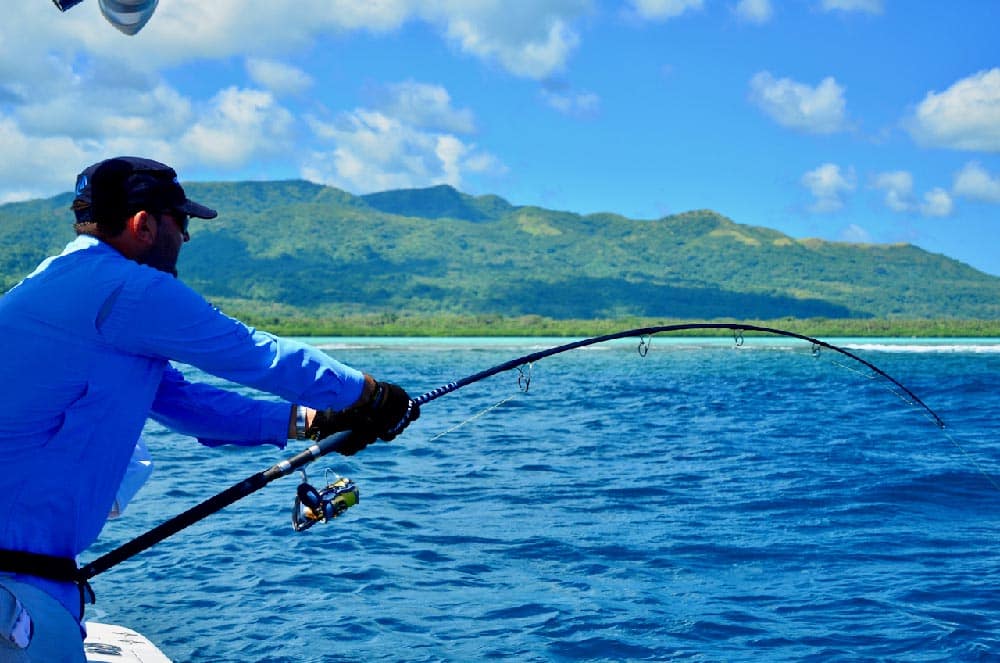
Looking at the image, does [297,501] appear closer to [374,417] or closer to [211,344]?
[374,417]

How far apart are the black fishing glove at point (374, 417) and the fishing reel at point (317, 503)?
56cm

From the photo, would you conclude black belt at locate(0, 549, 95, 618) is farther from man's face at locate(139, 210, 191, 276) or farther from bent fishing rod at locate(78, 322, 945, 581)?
man's face at locate(139, 210, 191, 276)

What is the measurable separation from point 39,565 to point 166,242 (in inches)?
38.2

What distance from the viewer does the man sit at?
8.70 ft

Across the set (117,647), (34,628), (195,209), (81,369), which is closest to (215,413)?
(195,209)

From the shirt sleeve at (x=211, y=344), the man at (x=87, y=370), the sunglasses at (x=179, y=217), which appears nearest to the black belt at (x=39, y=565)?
the man at (x=87, y=370)

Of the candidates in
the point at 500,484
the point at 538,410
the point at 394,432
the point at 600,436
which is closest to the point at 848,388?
the point at 538,410

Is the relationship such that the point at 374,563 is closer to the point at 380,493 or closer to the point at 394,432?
the point at 380,493

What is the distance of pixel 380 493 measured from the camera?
1387 cm

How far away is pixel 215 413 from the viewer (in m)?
3.50

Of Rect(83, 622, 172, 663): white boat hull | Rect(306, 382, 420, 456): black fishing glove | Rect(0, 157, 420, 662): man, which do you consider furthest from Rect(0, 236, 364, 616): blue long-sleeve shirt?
Rect(83, 622, 172, 663): white boat hull

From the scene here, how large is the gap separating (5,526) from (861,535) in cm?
1021

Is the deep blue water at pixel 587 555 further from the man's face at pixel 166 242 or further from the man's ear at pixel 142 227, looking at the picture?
the man's ear at pixel 142 227

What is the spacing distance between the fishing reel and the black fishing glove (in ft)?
1.84
